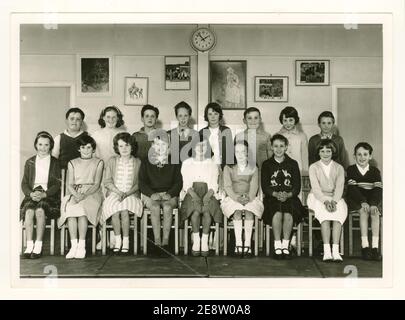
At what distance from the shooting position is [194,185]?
4.28 m

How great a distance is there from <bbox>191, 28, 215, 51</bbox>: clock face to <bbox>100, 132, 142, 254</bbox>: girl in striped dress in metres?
0.97

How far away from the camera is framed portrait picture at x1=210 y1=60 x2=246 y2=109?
4.92 m

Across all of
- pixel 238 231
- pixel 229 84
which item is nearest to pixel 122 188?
pixel 238 231

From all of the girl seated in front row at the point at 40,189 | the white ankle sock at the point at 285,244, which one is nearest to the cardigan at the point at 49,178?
the girl seated in front row at the point at 40,189

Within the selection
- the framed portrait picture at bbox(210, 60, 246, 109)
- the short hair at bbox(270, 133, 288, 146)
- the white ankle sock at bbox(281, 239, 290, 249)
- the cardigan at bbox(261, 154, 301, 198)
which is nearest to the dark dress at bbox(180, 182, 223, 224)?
the cardigan at bbox(261, 154, 301, 198)

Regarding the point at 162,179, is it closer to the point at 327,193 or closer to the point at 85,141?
the point at 85,141

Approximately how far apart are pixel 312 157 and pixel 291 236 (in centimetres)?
59

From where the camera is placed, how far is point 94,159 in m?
4.27

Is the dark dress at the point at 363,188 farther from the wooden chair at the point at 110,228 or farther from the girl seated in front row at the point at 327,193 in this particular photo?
the wooden chair at the point at 110,228

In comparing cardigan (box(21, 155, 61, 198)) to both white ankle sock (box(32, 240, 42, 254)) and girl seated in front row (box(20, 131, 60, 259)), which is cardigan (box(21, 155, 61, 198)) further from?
white ankle sock (box(32, 240, 42, 254))

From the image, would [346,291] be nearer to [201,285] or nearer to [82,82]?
[201,285]

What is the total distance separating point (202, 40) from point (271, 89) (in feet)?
2.18

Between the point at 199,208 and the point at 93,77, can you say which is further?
the point at 93,77
